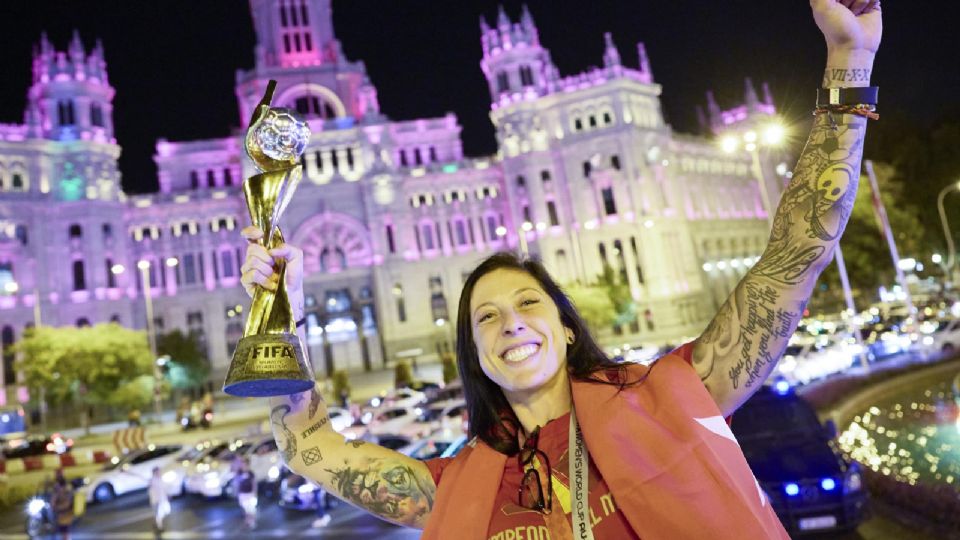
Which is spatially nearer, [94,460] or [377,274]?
[94,460]

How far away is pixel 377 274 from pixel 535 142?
17851mm

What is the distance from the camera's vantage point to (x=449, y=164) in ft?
189

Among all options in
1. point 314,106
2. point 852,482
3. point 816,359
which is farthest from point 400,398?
point 314,106

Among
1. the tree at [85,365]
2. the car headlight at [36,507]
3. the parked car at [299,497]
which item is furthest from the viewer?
the tree at [85,365]

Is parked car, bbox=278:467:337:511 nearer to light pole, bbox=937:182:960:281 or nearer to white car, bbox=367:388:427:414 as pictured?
white car, bbox=367:388:427:414

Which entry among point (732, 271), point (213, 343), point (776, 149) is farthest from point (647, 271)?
point (213, 343)

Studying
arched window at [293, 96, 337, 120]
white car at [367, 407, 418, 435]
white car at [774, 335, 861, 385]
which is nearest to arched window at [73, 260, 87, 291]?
arched window at [293, 96, 337, 120]

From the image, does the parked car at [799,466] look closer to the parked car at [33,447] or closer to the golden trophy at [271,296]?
the golden trophy at [271,296]

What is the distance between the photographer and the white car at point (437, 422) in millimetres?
16938

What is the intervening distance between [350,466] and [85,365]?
37945 millimetres

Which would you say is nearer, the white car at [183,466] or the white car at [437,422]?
the white car at [437,422]

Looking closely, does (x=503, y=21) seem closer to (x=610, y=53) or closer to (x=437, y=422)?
(x=610, y=53)

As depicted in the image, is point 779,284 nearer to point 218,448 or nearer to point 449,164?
point 218,448

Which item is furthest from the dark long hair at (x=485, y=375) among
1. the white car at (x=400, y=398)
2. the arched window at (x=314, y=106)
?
the arched window at (x=314, y=106)
